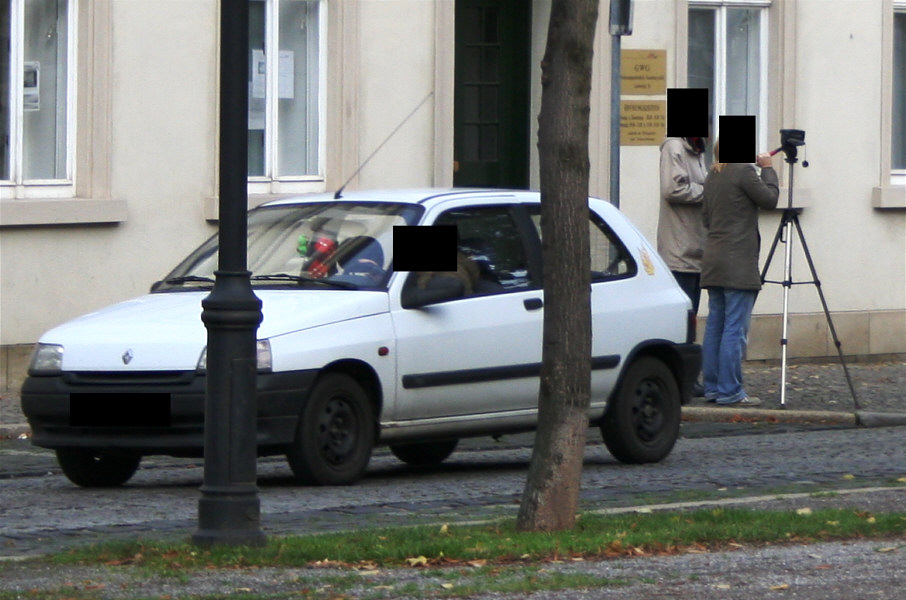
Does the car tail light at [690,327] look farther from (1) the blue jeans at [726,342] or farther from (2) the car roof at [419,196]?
(1) the blue jeans at [726,342]

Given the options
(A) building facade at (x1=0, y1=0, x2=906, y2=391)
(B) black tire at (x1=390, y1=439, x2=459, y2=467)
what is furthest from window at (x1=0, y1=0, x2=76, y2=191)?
(B) black tire at (x1=390, y1=439, x2=459, y2=467)

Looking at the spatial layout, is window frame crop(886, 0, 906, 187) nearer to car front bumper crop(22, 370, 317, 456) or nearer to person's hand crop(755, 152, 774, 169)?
person's hand crop(755, 152, 774, 169)

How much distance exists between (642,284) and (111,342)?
11.1 ft

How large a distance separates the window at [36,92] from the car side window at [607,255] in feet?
17.6

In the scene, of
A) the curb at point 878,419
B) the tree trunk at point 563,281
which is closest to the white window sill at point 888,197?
the curb at point 878,419

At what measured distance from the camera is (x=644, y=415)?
471 inches

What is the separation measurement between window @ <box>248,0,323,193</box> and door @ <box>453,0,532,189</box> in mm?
1671

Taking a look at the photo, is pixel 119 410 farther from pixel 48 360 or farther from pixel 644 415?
pixel 644 415

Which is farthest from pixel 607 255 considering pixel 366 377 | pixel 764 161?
pixel 764 161

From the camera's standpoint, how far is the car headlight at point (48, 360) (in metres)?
10.3

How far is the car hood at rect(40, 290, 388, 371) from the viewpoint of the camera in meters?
10.1

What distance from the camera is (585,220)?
830 centimetres

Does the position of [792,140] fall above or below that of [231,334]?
above

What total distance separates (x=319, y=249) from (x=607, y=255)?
6.04 ft
